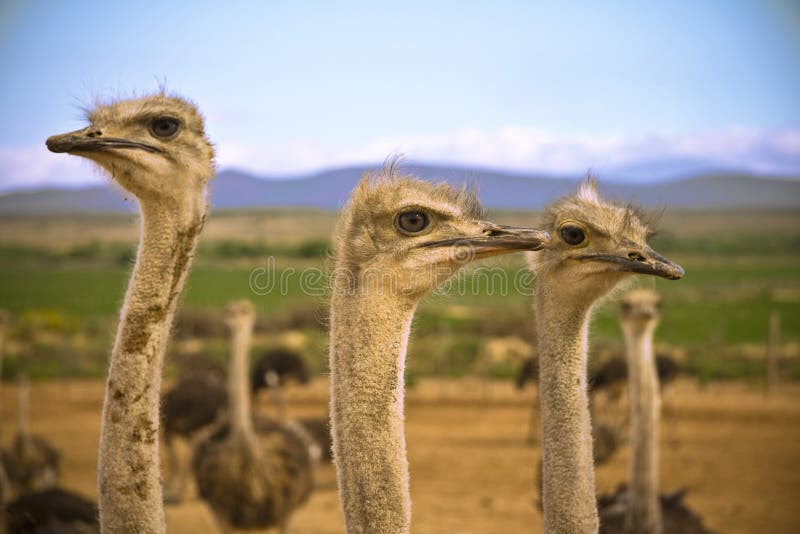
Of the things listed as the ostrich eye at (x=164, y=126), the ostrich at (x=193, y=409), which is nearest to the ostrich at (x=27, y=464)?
the ostrich at (x=193, y=409)

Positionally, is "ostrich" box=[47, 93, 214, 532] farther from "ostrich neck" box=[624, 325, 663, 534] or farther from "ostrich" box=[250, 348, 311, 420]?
"ostrich" box=[250, 348, 311, 420]

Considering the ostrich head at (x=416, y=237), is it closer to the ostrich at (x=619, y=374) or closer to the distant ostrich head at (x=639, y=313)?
the distant ostrich head at (x=639, y=313)

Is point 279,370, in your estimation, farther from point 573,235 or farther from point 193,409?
point 573,235

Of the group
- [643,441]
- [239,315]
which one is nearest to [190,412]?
[239,315]

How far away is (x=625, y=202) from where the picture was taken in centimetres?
388

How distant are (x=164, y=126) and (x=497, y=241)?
123cm

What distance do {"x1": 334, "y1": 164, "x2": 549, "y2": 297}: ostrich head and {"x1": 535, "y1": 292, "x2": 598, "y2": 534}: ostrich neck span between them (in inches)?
27.9

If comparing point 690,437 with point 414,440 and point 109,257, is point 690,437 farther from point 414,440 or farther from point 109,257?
point 109,257

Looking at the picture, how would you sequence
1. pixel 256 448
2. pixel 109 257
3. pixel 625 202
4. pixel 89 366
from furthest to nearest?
pixel 109 257 → pixel 89 366 → pixel 256 448 → pixel 625 202

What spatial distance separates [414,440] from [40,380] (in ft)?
31.9

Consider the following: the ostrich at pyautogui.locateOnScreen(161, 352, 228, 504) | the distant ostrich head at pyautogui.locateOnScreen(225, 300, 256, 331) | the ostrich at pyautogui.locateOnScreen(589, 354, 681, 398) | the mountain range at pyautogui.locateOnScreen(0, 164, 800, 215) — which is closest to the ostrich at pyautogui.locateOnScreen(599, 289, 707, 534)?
the distant ostrich head at pyautogui.locateOnScreen(225, 300, 256, 331)

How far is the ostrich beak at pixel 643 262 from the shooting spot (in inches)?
126

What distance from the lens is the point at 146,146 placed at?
9.96ft

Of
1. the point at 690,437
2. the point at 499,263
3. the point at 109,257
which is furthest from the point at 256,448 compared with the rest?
the point at 109,257
